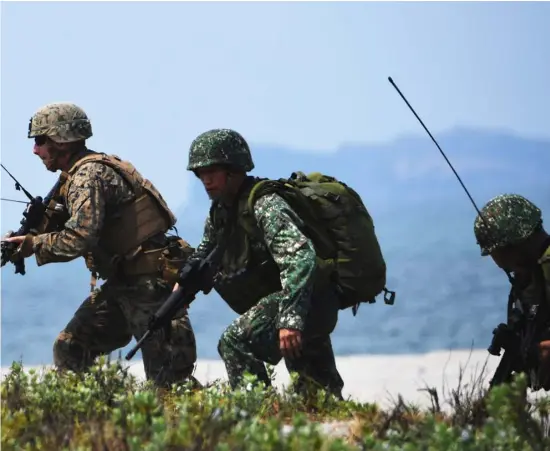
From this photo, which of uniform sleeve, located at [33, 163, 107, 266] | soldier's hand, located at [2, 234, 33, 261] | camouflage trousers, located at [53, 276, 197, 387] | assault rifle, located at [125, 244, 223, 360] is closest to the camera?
assault rifle, located at [125, 244, 223, 360]

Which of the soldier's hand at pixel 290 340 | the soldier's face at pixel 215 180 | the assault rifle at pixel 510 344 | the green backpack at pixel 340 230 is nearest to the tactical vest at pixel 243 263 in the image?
the soldier's face at pixel 215 180

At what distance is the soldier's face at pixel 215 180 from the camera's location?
8547mm

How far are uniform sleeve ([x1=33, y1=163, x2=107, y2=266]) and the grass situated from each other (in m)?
1.27

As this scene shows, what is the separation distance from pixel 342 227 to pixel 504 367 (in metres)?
1.31

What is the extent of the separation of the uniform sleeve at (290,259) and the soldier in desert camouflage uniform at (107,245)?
76.4 inches

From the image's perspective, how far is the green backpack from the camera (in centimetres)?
833

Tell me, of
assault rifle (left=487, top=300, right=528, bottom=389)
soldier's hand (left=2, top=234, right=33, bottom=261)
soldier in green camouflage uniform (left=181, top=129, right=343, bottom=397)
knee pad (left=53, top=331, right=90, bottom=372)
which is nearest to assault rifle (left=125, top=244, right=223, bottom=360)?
soldier in green camouflage uniform (left=181, top=129, right=343, bottom=397)

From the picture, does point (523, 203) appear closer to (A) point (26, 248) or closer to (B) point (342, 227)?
(B) point (342, 227)

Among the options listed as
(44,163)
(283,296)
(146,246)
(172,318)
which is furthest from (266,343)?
(44,163)

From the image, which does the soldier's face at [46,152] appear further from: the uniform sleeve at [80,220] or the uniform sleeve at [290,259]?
the uniform sleeve at [290,259]

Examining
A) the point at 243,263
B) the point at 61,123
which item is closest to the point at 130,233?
the point at 61,123

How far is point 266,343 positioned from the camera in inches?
325

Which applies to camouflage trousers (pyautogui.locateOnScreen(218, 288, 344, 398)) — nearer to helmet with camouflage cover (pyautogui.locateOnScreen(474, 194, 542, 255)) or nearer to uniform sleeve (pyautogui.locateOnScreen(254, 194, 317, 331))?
uniform sleeve (pyautogui.locateOnScreen(254, 194, 317, 331))

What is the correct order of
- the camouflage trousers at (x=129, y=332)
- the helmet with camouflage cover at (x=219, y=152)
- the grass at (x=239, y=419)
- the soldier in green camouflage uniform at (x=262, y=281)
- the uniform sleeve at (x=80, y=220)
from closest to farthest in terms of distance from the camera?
the grass at (x=239, y=419), the soldier in green camouflage uniform at (x=262, y=281), the helmet with camouflage cover at (x=219, y=152), the uniform sleeve at (x=80, y=220), the camouflage trousers at (x=129, y=332)
